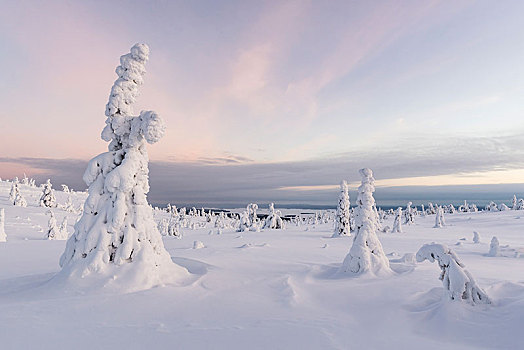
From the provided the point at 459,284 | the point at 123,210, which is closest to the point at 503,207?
the point at 459,284

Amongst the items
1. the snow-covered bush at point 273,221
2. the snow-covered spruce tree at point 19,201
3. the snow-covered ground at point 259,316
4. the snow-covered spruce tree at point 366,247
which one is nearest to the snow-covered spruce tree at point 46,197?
the snow-covered spruce tree at point 19,201

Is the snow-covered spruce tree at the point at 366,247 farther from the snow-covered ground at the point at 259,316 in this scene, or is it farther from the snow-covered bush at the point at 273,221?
the snow-covered bush at the point at 273,221

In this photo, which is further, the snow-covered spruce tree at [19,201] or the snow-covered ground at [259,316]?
the snow-covered spruce tree at [19,201]

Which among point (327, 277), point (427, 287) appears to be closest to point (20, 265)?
point (327, 277)

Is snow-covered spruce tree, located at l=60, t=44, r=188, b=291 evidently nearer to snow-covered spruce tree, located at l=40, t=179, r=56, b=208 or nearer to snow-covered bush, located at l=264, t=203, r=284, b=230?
snow-covered bush, located at l=264, t=203, r=284, b=230

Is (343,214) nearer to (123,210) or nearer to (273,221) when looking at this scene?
(273,221)

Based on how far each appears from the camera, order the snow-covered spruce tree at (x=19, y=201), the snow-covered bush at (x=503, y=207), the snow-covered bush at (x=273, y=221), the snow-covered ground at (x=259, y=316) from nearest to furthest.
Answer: the snow-covered ground at (x=259, y=316)
the snow-covered bush at (x=273, y=221)
the snow-covered spruce tree at (x=19, y=201)
the snow-covered bush at (x=503, y=207)

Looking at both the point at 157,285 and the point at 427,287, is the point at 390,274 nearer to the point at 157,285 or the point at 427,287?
the point at 427,287

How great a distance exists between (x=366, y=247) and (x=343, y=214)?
2765 cm

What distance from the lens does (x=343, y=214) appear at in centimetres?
3819

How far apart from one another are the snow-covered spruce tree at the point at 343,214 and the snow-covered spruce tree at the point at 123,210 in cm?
2996

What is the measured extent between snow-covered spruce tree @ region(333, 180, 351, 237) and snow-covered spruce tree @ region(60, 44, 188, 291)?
30.0 metres

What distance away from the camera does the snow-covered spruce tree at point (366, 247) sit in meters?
11.0

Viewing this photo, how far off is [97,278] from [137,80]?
6.47 metres
